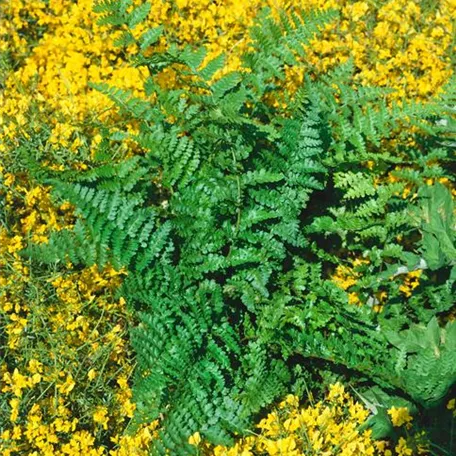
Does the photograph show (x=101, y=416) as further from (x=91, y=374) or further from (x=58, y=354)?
(x=58, y=354)

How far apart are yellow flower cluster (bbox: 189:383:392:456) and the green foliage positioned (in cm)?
8

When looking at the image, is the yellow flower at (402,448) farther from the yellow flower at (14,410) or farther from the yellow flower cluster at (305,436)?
the yellow flower at (14,410)

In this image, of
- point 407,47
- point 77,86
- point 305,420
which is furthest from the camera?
point 407,47

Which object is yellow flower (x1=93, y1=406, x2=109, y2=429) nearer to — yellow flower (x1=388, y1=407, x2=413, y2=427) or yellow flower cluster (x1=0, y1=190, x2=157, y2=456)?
yellow flower cluster (x1=0, y1=190, x2=157, y2=456)

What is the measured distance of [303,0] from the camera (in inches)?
177

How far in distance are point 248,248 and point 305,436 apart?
831 mm

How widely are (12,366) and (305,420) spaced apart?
142cm

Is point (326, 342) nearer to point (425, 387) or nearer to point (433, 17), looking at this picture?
point (425, 387)

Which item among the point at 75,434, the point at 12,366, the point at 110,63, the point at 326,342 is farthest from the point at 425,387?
the point at 110,63

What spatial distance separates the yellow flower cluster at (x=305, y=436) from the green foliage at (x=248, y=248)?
0.08 meters

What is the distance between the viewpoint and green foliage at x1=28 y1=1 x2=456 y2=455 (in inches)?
119

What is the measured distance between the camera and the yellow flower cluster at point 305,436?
291cm

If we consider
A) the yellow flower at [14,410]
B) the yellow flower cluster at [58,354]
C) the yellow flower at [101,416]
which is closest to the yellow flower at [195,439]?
the yellow flower cluster at [58,354]

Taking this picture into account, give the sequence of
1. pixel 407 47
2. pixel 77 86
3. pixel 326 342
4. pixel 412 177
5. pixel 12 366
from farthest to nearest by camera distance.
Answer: pixel 407 47
pixel 77 86
pixel 412 177
pixel 12 366
pixel 326 342
